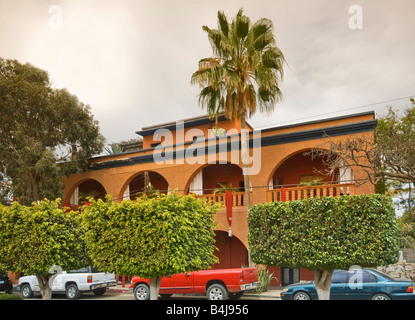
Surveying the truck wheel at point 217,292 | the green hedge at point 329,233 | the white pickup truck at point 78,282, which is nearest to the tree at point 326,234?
the green hedge at point 329,233

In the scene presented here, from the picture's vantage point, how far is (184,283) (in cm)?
1672

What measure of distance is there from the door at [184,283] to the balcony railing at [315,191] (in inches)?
230

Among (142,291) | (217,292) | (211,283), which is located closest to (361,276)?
(217,292)

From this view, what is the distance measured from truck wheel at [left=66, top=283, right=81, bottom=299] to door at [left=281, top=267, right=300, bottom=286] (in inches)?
400

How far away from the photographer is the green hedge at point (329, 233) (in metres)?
10.9

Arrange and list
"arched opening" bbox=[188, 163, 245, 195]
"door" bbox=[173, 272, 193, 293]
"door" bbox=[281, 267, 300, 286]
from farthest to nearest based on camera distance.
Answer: "arched opening" bbox=[188, 163, 245, 195] → "door" bbox=[281, 267, 300, 286] → "door" bbox=[173, 272, 193, 293]

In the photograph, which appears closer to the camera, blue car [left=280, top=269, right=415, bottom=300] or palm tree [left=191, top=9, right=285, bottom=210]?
blue car [left=280, top=269, right=415, bottom=300]

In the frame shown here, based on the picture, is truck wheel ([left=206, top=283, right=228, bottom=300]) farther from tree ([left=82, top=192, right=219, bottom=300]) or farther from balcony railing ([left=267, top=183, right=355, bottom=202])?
balcony railing ([left=267, top=183, right=355, bottom=202])

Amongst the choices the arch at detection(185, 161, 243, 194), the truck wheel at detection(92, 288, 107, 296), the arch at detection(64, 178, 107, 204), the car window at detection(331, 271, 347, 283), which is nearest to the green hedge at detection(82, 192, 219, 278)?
the car window at detection(331, 271, 347, 283)

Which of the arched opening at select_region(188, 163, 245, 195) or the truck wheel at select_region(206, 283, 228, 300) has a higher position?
the arched opening at select_region(188, 163, 245, 195)

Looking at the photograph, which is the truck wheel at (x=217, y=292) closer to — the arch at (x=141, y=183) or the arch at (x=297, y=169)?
the arch at (x=297, y=169)

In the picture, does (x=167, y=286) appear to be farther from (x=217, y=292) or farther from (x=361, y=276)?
(x=361, y=276)

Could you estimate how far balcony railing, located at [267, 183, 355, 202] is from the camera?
58.9 feet
